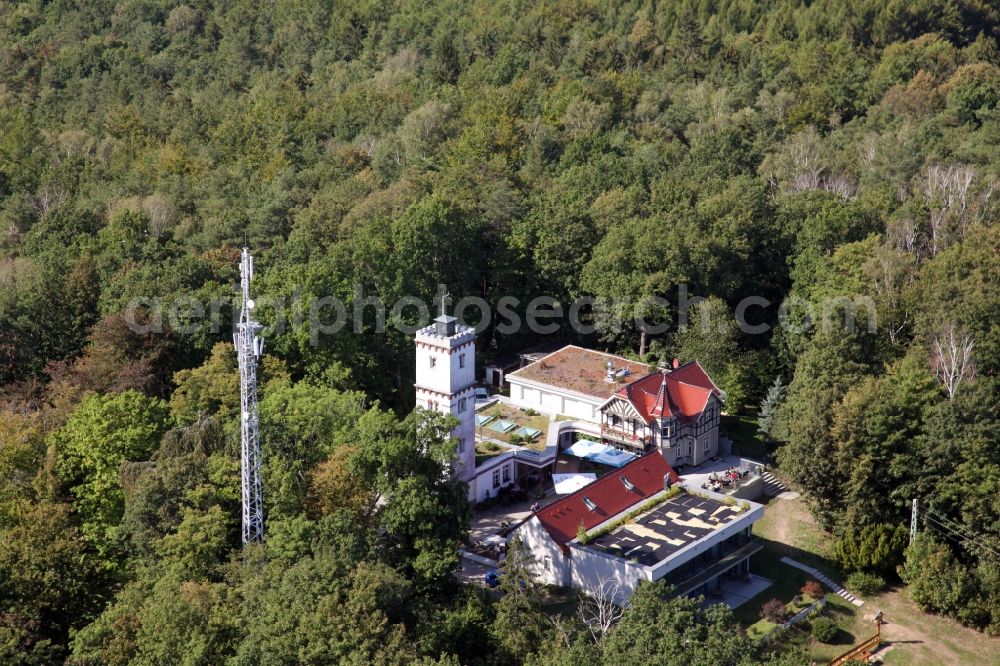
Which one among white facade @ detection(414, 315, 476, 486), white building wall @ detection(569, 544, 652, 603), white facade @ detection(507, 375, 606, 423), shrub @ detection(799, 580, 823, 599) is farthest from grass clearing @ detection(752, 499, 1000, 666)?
white facade @ detection(414, 315, 476, 486)

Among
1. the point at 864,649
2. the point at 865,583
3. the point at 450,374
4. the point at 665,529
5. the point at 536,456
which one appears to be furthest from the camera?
the point at 536,456

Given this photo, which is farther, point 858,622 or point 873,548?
point 873,548

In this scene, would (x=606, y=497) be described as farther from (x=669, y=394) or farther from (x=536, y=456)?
(x=669, y=394)

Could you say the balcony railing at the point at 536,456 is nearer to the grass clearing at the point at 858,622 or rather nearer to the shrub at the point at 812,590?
the grass clearing at the point at 858,622

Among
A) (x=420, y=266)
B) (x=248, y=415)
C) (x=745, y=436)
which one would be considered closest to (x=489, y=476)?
(x=248, y=415)

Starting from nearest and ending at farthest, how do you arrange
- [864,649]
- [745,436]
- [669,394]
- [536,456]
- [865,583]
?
1. [864,649]
2. [865,583]
3. [536,456]
4. [669,394]
5. [745,436]

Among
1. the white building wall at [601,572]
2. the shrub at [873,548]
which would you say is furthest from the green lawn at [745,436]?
the white building wall at [601,572]

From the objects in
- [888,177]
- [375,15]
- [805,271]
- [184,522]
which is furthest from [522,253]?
[375,15]
